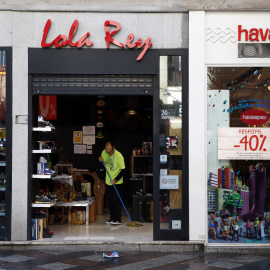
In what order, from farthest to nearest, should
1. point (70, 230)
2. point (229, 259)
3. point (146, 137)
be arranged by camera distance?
point (146, 137), point (70, 230), point (229, 259)

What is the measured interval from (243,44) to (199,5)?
3.58ft

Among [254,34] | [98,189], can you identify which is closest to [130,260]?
[254,34]

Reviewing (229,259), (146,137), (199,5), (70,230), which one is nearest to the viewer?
(229,259)

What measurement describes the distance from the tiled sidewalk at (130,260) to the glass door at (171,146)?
31.2 inches

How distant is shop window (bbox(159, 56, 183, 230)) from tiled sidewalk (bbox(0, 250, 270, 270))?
3.22 ft

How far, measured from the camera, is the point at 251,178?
954 cm

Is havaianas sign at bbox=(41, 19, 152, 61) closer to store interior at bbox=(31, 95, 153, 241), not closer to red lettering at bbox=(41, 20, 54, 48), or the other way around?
red lettering at bbox=(41, 20, 54, 48)

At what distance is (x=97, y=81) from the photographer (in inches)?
379

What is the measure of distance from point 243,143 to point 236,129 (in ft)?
0.95

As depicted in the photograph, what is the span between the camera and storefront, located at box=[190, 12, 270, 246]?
9484 mm

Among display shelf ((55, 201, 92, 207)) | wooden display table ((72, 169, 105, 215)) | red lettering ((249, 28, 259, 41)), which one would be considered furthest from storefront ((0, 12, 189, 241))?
wooden display table ((72, 169, 105, 215))

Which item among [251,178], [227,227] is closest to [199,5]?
[251,178]

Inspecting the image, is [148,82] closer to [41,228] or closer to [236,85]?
→ [236,85]

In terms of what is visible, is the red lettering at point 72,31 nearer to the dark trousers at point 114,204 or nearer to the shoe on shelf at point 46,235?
the shoe on shelf at point 46,235
